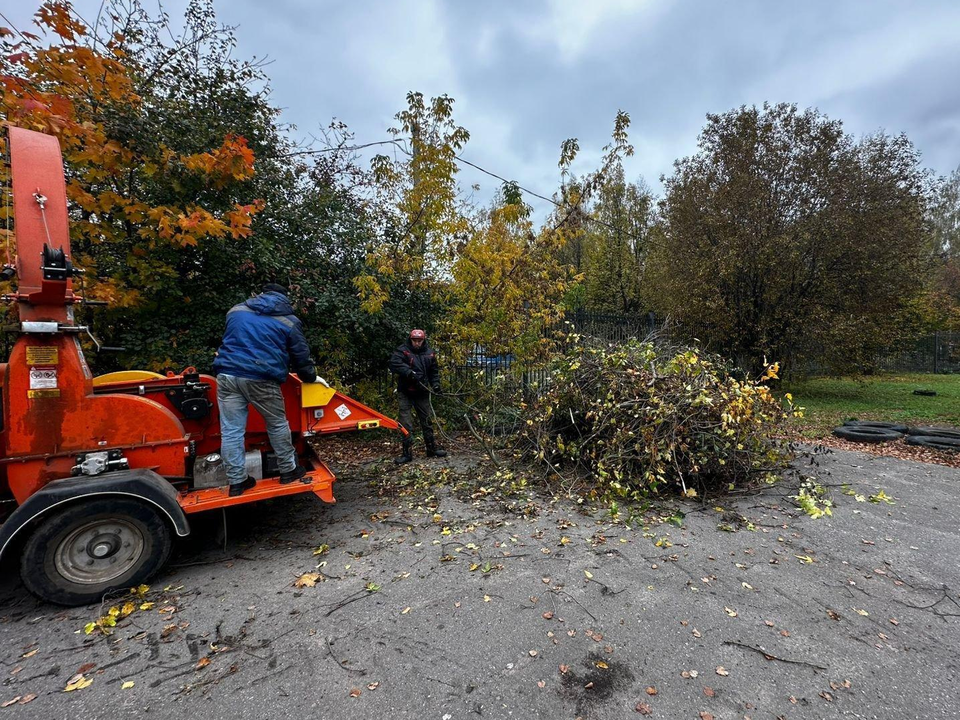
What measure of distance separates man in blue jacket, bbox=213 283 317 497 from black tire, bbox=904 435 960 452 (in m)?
8.51

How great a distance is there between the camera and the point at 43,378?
113 inches

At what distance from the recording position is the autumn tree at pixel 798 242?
431 inches

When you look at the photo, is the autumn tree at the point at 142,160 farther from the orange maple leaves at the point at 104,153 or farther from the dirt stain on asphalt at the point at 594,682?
the dirt stain on asphalt at the point at 594,682

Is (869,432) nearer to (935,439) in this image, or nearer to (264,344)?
(935,439)

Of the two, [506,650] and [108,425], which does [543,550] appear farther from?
[108,425]

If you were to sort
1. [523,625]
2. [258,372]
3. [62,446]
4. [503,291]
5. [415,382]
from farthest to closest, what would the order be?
1. [503,291]
2. [415,382]
3. [258,372]
4. [62,446]
5. [523,625]

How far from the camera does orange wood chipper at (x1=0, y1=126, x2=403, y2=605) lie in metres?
2.81

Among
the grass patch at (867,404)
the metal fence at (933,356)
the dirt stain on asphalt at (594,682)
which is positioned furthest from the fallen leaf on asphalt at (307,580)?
the metal fence at (933,356)

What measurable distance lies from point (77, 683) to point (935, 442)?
969 cm

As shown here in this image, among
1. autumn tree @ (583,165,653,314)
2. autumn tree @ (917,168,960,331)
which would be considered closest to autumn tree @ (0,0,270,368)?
autumn tree @ (583,165,653,314)

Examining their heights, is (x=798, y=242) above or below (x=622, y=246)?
below

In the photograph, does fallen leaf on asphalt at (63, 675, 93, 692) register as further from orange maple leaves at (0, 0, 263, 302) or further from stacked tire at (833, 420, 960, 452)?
stacked tire at (833, 420, 960, 452)

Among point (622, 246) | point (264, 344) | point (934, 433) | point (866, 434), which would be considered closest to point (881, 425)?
point (934, 433)

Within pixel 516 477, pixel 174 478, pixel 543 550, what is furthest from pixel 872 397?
pixel 174 478
